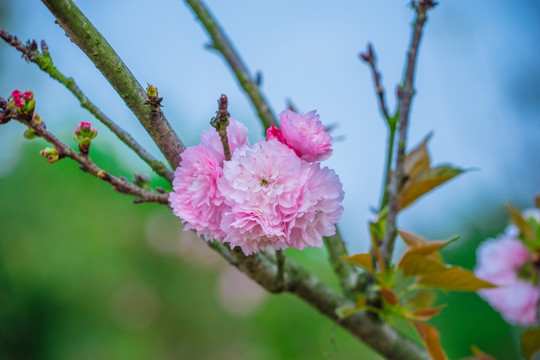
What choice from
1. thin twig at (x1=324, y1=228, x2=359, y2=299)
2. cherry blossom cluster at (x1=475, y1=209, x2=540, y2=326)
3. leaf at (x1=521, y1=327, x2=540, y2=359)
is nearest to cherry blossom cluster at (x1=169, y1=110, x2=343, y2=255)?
thin twig at (x1=324, y1=228, x2=359, y2=299)

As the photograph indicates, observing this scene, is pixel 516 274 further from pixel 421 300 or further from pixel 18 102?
pixel 18 102

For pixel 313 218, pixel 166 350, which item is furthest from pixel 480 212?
pixel 313 218

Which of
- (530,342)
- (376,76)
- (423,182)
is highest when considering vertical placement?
(376,76)

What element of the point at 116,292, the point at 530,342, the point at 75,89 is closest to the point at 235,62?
the point at 75,89

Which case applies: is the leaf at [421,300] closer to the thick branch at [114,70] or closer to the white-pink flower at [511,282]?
the white-pink flower at [511,282]

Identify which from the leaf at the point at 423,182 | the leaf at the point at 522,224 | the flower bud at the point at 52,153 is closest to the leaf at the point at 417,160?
the leaf at the point at 423,182

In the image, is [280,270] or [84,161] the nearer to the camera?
[84,161]
